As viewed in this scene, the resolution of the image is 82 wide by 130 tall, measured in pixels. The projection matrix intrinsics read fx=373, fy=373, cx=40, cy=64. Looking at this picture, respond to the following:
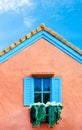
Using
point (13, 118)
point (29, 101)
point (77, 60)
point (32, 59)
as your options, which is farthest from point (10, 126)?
point (77, 60)

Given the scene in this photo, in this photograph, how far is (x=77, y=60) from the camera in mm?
17219

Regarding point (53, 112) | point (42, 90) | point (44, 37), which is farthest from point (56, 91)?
point (44, 37)

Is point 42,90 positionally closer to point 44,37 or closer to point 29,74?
point 29,74

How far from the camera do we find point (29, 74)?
1691cm

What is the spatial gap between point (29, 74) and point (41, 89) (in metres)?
0.88

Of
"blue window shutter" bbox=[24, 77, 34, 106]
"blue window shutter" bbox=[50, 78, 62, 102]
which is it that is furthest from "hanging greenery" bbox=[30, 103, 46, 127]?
"blue window shutter" bbox=[50, 78, 62, 102]

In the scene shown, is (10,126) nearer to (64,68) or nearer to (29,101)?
(29,101)

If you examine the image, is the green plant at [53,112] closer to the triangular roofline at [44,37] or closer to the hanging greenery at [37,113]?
the hanging greenery at [37,113]

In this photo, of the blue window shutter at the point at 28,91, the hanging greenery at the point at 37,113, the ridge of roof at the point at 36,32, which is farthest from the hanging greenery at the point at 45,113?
the ridge of roof at the point at 36,32

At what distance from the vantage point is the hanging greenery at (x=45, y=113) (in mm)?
16375

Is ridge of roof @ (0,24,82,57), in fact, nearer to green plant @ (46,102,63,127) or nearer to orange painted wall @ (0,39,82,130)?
orange painted wall @ (0,39,82,130)

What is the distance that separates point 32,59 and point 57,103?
2304mm

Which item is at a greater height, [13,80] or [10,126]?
[13,80]

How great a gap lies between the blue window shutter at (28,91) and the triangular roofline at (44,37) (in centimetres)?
143
